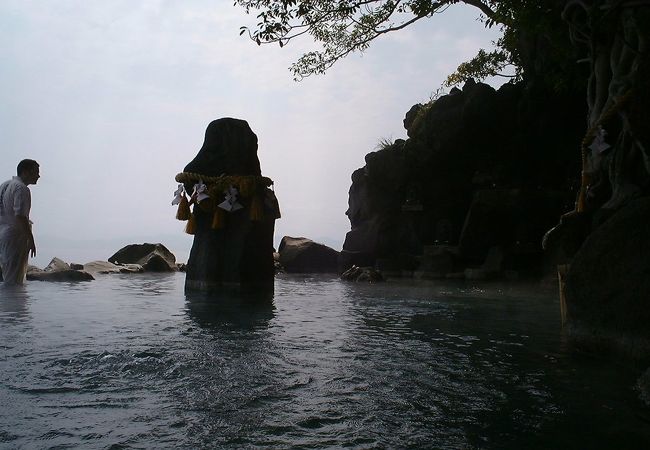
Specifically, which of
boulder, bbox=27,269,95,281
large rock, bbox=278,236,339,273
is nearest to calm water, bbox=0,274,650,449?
boulder, bbox=27,269,95,281

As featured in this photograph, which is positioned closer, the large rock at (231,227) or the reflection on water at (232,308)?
the reflection on water at (232,308)

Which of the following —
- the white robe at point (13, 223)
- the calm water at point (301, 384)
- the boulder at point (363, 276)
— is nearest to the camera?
the calm water at point (301, 384)

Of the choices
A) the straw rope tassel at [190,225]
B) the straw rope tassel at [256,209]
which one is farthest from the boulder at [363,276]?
the straw rope tassel at [190,225]

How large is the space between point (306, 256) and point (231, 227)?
10688 mm

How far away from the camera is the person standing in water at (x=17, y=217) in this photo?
30.3 ft

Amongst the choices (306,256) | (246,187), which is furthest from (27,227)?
(306,256)

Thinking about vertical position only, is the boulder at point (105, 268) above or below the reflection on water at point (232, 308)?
above

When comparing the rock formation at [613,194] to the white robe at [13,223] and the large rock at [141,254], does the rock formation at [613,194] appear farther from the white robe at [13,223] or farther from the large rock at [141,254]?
the large rock at [141,254]

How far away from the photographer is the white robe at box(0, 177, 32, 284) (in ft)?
30.3

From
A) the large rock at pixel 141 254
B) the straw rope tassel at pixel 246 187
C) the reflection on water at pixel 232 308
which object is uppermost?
the straw rope tassel at pixel 246 187

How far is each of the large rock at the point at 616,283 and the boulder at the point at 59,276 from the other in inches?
412

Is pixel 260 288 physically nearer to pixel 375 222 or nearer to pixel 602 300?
pixel 602 300

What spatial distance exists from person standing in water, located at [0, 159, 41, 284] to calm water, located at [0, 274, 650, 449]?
3.43 m

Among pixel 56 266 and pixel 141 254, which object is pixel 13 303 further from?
pixel 141 254
